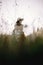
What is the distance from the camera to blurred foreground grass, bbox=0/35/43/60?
1.84 m

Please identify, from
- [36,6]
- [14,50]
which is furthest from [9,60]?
[36,6]

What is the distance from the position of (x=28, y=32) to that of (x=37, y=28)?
9 centimetres

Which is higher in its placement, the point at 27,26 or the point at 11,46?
the point at 27,26

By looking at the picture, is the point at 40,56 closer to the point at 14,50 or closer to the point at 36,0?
the point at 14,50

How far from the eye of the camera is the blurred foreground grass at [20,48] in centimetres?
184

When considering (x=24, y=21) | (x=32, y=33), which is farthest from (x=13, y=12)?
(x=32, y=33)

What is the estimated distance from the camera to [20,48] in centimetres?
185

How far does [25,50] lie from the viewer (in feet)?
6.09

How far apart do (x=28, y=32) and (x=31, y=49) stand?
0.15 m

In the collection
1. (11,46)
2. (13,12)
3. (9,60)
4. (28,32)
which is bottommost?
(9,60)

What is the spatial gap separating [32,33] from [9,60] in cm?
31

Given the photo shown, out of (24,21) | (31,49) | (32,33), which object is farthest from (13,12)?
(31,49)

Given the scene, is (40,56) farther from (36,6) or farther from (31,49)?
(36,6)

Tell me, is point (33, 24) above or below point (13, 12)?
below
